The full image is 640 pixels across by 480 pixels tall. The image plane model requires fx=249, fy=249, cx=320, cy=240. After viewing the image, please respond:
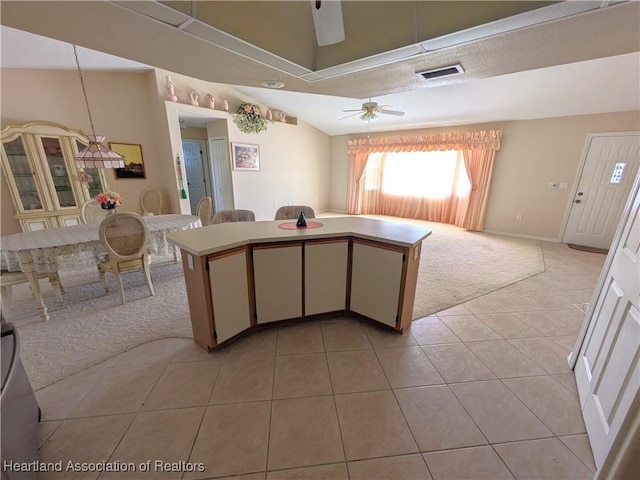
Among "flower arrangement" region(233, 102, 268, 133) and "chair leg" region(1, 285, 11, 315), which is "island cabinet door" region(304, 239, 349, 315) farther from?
"flower arrangement" region(233, 102, 268, 133)

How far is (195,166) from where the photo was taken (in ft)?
20.0

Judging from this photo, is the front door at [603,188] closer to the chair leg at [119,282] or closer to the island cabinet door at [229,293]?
the island cabinet door at [229,293]

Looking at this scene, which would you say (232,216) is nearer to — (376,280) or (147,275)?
(147,275)

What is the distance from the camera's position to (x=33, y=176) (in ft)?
11.5

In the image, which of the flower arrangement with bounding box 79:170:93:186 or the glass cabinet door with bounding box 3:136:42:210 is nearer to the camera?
the glass cabinet door with bounding box 3:136:42:210

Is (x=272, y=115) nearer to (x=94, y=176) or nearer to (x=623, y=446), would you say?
(x=94, y=176)

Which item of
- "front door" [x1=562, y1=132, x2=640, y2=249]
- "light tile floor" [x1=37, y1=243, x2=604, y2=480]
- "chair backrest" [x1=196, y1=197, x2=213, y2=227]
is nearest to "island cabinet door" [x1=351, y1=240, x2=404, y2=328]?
"light tile floor" [x1=37, y1=243, x2=604, y2=480]

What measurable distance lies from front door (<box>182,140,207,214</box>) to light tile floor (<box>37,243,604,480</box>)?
5000 millimetres

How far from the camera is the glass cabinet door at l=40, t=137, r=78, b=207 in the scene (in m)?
3.58

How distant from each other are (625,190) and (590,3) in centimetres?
517

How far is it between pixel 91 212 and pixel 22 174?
4.00ft

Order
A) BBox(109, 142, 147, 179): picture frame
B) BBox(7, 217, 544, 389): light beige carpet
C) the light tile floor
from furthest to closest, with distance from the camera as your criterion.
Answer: BBox(109, 142, 147, 179): picture frame < BBox(7, 217, 544, 389): light beige carpet < the light tile floor

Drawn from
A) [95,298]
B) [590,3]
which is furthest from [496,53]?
[95,298]

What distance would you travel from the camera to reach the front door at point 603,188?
4.09 m
